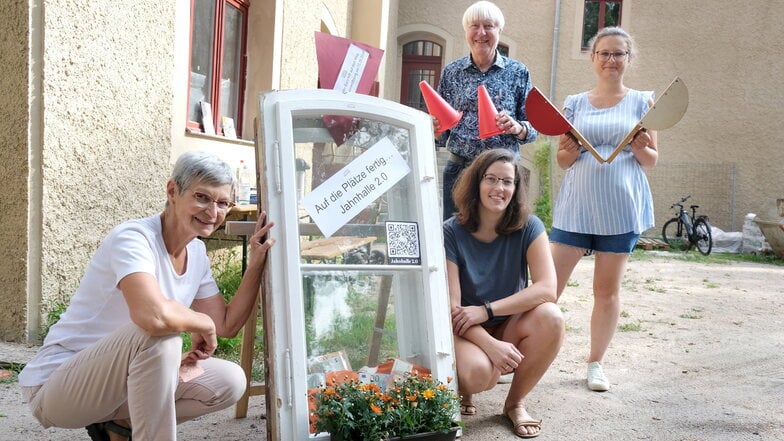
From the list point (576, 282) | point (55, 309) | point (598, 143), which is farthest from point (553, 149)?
point (55, 309)

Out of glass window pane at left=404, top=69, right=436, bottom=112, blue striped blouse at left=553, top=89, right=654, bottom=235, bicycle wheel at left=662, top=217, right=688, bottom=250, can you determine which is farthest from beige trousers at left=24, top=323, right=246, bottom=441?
glass window pane at left=404, top=69, right=436, bottom=112

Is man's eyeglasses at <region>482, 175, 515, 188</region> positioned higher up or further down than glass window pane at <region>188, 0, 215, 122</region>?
further down

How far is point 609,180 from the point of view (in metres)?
3.47

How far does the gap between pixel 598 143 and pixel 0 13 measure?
2.94m

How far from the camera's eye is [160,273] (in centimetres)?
209

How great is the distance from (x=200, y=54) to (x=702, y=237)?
9671mm

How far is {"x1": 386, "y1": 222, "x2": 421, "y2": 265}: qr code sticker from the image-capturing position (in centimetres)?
249

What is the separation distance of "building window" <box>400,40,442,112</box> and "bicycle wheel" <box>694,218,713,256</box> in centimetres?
568

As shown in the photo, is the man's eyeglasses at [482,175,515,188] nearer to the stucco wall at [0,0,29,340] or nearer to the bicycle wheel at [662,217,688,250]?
the stucco wall at [0,0,29,340]

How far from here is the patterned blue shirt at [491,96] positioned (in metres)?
3.38

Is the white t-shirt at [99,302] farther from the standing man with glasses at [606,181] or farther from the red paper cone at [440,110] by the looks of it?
the standing man with glasses at [606,181]

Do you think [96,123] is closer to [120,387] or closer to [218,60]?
[218,60]

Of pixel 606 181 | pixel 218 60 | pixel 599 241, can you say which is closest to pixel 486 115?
pixel 606 181

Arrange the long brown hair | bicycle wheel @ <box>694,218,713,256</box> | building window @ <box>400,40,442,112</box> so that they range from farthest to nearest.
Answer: building window @ <box>400,40,442,112</box>
bicycle wheel @ <box>694,218,713,256</box>
the long brown hair
